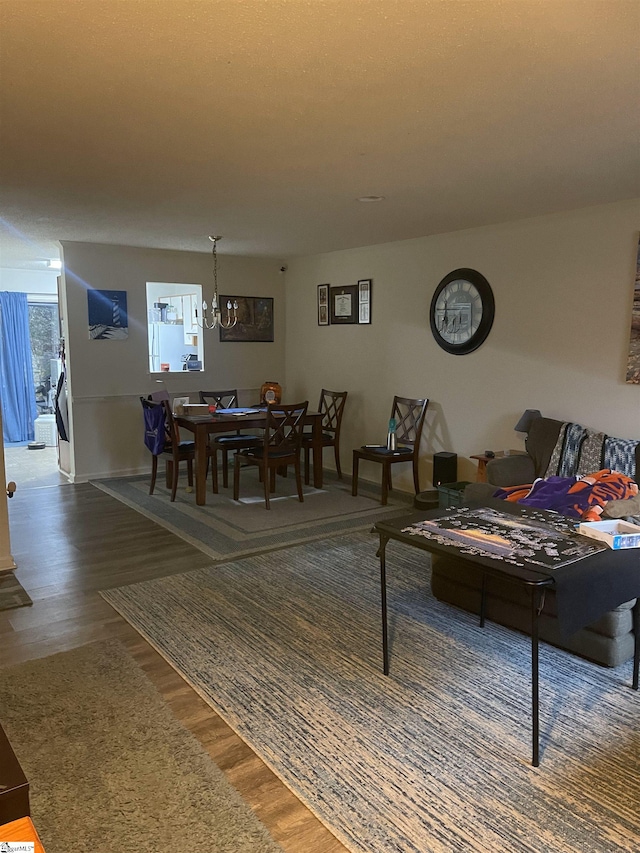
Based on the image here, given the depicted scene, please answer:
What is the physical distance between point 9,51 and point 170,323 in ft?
19.7

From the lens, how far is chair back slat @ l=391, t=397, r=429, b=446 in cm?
557

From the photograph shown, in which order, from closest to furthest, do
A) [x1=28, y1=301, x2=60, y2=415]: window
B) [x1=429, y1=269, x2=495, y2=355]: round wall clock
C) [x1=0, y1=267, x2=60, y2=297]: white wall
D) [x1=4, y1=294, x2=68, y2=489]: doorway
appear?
1. [x1=429, y1=269, x2=495, y2=355]: round wall clock
2. [x1=4, y1=294, x2=68, y2=489]: doorway
3. [x1=0, y1=267, x2=60, y2=297]: white wall
4. [x1=28, y1=301, x2=60, y2=415]: window

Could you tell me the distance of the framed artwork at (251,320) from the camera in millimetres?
7121

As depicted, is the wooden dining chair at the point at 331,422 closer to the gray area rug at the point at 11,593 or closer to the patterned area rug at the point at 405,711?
the patterned area rug at the point at 405,711

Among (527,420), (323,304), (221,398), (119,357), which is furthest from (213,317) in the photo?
(527,420)

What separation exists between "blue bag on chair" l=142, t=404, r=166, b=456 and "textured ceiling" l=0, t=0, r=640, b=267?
6.00ft

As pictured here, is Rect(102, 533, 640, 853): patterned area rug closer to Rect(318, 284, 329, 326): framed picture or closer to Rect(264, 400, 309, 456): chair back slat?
Rect(264, 400, 309, 456): chair back slat

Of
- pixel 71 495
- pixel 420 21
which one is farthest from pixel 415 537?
pixel 71 495

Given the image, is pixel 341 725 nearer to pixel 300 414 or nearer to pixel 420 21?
pixel 420 21

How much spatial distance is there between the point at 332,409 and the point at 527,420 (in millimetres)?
2605

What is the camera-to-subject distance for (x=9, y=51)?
192cm

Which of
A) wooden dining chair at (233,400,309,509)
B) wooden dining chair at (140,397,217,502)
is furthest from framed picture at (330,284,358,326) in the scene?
wooden dining chair at (140,397,217,502)

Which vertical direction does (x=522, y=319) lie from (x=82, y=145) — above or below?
below

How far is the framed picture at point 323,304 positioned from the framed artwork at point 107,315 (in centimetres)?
207
